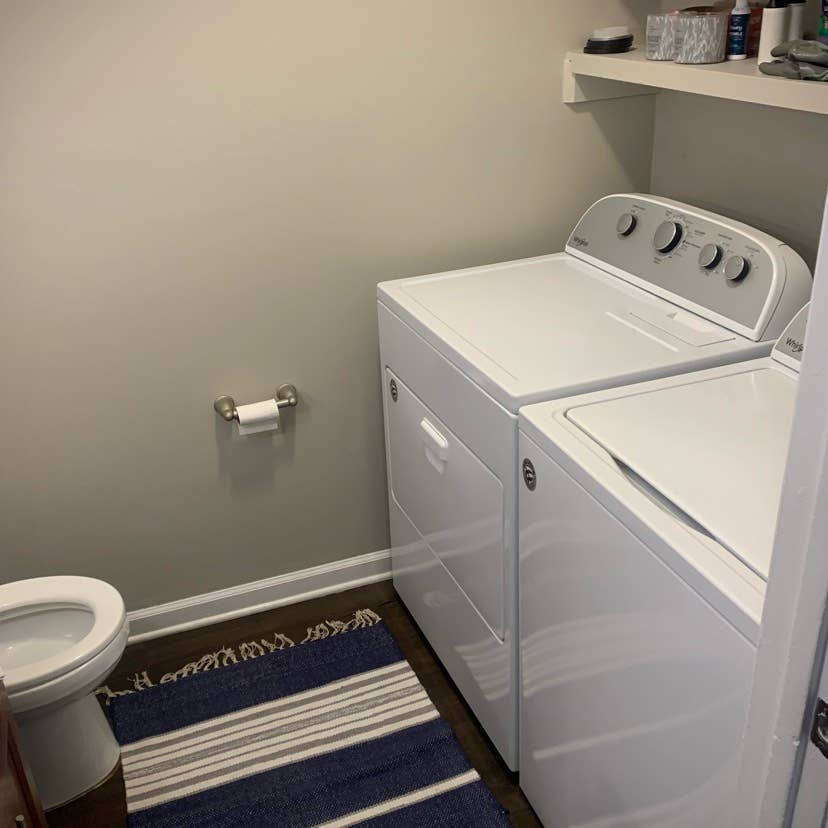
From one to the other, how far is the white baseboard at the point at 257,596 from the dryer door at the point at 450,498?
0.36 m

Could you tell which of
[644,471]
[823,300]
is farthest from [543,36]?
[823,300]

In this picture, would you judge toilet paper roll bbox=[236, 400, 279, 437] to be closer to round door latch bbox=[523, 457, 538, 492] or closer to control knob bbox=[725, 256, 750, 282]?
round door latch bbox=[523, 457, 538, 492]

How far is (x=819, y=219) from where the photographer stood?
1.87m

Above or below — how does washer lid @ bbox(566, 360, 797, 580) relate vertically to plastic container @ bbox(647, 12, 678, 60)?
below

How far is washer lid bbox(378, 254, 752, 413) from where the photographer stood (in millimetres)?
1680

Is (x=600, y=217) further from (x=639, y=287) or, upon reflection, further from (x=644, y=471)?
(x=644, y=471)

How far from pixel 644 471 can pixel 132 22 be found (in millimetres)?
1405

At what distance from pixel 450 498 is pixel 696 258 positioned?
2.36 feet

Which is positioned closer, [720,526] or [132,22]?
[720,526]

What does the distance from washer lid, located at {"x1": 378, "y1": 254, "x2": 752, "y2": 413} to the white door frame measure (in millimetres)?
769

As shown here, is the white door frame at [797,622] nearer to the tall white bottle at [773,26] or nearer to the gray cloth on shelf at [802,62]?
the gray cloth on shelf at [802,62]

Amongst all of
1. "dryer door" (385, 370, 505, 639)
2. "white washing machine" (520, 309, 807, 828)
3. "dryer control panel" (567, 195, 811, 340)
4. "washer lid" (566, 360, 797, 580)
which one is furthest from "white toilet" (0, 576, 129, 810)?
"dryer control panel" (567, 195, 811, 340)

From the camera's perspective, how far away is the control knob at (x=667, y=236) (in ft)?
6.57

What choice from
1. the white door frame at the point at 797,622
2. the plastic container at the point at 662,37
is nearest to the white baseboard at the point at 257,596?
the plastic container at the point at 662,37
